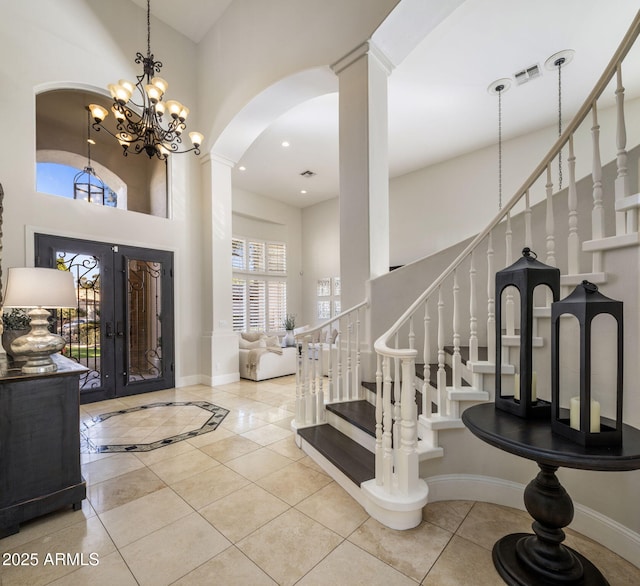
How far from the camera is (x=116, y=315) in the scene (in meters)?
4.86

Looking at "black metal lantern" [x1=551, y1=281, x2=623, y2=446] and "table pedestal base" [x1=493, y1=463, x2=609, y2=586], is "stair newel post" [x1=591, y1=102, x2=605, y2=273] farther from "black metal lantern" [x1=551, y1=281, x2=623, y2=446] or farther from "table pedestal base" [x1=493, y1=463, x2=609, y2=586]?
"table pedestal base" [x1=493, y1=463, x2=609, y2=586]

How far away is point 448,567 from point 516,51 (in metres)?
5.33

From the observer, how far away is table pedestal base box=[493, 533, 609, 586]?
1.52 metres

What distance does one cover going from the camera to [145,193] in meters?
6.00

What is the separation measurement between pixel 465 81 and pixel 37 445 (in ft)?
19.9

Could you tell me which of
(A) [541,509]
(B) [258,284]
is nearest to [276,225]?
(B) [258,284]

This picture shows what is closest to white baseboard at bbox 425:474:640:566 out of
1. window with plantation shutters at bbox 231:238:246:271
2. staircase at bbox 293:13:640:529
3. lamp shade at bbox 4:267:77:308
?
staircase at bbox 293:13:640:529

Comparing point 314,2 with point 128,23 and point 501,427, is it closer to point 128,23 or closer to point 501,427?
point 128,23

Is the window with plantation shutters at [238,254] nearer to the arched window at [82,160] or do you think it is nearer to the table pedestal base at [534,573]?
the arched window at [82,160]

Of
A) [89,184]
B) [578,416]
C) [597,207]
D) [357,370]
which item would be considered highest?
[89,184]

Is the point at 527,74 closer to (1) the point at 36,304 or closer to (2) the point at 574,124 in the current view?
(2) the point at 574,124

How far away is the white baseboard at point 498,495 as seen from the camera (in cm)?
183

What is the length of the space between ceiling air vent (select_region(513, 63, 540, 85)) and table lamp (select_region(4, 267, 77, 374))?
19.1ft

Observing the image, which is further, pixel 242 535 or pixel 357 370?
pixel 357 370
